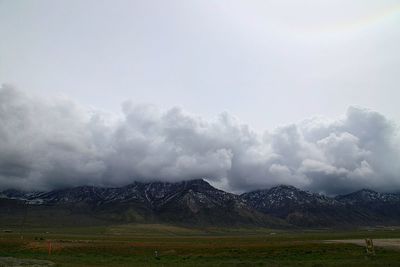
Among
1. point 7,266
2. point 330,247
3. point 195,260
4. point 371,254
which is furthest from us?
point 330,247

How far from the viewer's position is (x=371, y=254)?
60.7 meters

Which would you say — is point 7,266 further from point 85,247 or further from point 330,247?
point 330,247

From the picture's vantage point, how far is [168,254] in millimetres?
75000

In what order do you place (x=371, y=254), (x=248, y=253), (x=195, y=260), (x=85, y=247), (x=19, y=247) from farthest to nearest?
1. (x=19, y=247)
2. (x=85, y=247)
3. (x=248, y=253)
4. (x=195, y=260)
5. (x=371, y=254)

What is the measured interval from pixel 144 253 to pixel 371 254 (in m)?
38.7

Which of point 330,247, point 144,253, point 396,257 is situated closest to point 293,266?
point 396,257

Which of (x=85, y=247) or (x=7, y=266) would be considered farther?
(x=85, y=247)

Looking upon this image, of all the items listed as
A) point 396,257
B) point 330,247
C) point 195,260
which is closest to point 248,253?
point 195,260

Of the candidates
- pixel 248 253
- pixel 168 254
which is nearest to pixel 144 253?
pixel 168 254

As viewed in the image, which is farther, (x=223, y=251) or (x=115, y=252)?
(x=115, y=252)

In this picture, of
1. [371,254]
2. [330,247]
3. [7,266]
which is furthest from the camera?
[330,247]

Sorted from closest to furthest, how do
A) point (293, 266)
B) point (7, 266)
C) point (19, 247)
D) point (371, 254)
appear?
point (293, 266)
point (7, 266)
point (371, 254)
point (19, 247)

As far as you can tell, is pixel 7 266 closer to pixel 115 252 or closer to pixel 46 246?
pixel 115 252

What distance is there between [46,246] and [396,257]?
67.6m
